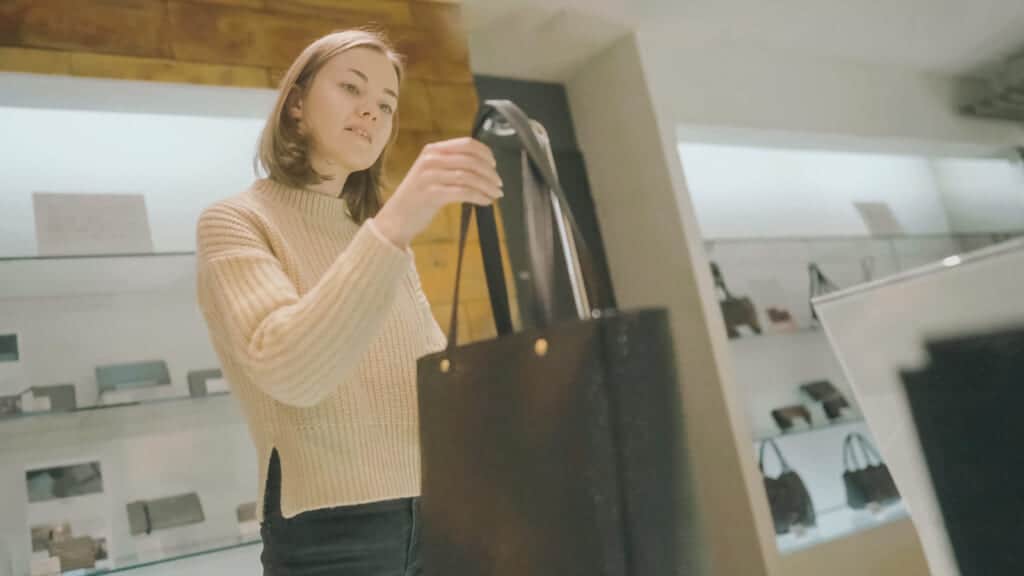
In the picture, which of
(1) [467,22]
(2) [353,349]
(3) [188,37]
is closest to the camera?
(2) [353,349]

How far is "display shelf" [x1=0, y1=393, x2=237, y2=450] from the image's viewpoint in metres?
1.46

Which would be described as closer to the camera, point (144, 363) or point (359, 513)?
point (359, 513)

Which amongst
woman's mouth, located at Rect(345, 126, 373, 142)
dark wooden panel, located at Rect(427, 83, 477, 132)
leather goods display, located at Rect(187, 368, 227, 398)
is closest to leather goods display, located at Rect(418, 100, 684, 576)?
woman's mouth, located at Rect(345, 126, 373, 142)

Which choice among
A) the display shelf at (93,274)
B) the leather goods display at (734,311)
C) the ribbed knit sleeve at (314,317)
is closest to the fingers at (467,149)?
the ribbed knit sleeve at (314,317)

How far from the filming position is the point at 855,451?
2734 millimetres

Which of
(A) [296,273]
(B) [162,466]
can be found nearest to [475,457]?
(A) [296,273]

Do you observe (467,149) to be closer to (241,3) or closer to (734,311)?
(241,3)

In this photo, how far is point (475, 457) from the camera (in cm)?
64

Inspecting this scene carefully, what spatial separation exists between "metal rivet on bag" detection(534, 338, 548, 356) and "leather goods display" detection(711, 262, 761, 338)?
6.71ft

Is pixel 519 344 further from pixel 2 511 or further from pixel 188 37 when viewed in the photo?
pixel 188 37

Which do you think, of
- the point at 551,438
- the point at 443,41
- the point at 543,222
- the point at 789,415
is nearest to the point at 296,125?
the point at 543,222

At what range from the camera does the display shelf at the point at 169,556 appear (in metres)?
1.39

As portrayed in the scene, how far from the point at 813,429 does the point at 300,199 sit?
7.28ft

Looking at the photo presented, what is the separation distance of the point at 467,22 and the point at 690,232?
96cm
